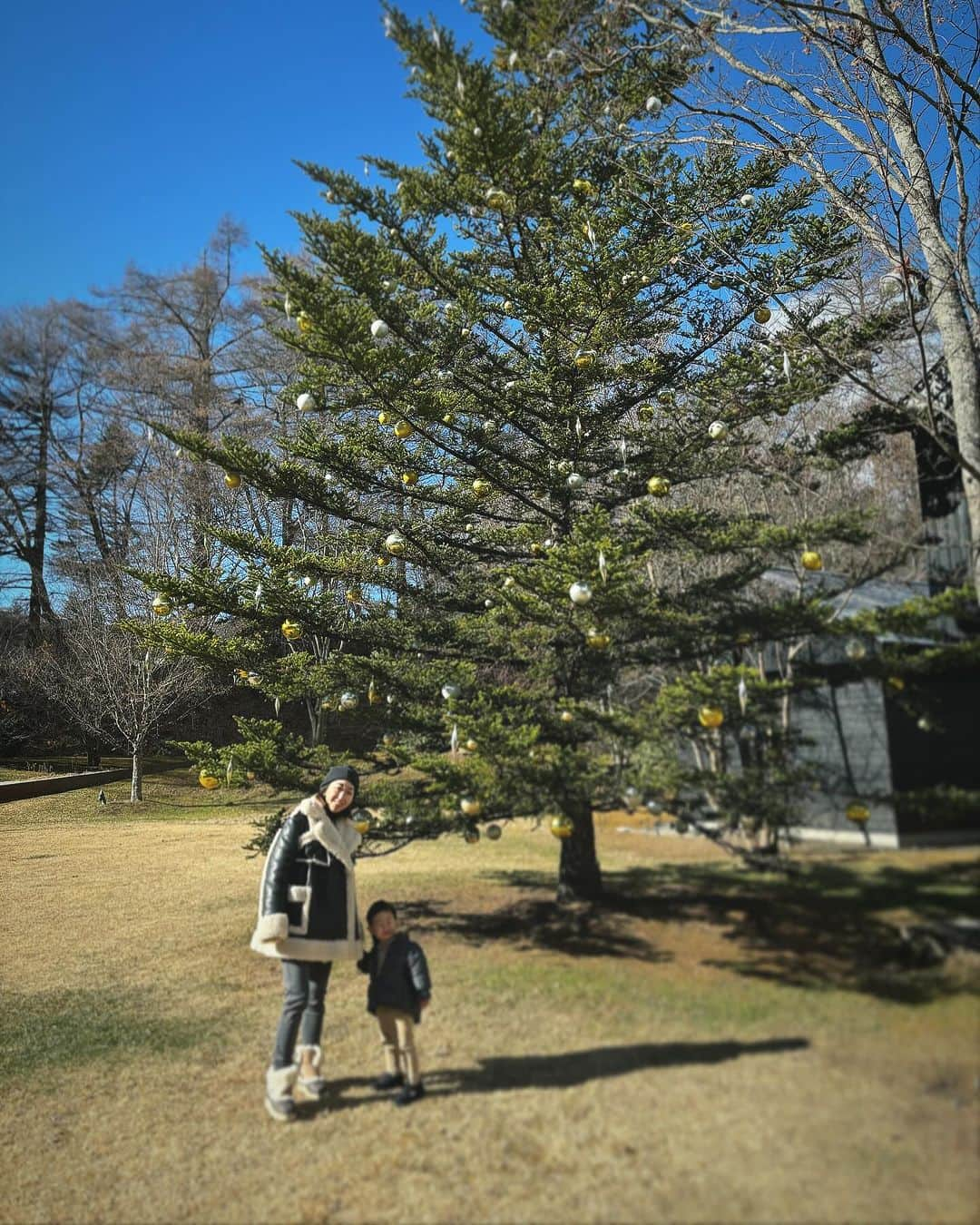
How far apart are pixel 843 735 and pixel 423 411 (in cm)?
286

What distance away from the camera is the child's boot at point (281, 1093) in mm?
2553

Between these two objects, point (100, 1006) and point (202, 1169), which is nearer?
point (202, 1169)

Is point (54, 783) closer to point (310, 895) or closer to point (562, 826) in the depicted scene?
point (310, 895)

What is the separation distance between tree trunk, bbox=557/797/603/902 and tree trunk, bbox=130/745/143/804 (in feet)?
20.9

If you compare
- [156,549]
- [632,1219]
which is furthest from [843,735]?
[156,549]

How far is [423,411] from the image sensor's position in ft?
14.1

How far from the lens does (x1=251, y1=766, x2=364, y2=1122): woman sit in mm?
2875

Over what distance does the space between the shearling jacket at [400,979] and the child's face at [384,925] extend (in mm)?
51

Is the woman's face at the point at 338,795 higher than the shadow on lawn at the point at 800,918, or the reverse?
the woman's face at the point at 338,795

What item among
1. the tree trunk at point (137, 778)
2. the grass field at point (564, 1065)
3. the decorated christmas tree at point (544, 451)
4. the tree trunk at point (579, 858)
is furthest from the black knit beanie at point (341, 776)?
the tree trunk at point (137, 778)

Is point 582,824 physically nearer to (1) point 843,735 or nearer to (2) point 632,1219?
(1) point 843,735

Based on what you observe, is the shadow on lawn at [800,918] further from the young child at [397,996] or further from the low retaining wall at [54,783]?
the low retaining wall at [54,783]

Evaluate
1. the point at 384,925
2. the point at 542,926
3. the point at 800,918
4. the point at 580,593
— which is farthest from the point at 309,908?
the point at 800,918

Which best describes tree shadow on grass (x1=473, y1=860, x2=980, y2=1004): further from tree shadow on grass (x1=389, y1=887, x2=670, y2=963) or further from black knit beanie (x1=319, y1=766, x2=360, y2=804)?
black knit beanie (x1=319, y1=766, x2=360, y2=804)
